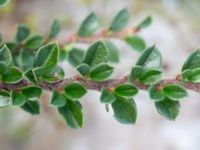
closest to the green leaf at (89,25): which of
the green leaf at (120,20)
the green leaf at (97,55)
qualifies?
the green leaf at (120,20)

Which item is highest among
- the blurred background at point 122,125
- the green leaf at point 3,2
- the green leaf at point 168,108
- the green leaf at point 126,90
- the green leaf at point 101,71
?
the green leaf at point 3,2

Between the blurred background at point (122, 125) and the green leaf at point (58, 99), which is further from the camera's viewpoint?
the blurred background at point (122, 125)

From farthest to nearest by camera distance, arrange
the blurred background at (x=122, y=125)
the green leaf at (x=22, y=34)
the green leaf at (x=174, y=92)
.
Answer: the blurred background at (x=122, y=125), the green leaf at (x=22, y=34), the green leaf at (x=174, y=92)

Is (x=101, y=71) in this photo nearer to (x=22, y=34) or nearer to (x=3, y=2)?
(x=3, y=2)

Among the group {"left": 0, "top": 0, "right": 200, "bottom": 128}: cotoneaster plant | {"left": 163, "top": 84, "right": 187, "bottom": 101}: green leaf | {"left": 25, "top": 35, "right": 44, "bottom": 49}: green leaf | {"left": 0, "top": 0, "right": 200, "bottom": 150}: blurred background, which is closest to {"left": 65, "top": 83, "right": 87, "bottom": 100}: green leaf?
{"left": 0, "top": 0, "right": 200, "bottom": 128}: cotoneaster plant

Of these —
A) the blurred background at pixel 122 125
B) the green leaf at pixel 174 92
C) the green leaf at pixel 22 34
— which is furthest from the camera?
the blurred background at pixel 122 125

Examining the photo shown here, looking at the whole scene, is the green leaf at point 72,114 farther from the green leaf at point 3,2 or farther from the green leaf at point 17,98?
the green leaf at point 3,2

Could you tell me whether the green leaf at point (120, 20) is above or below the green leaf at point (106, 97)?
below

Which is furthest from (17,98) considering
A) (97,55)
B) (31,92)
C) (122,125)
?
(122,125)
